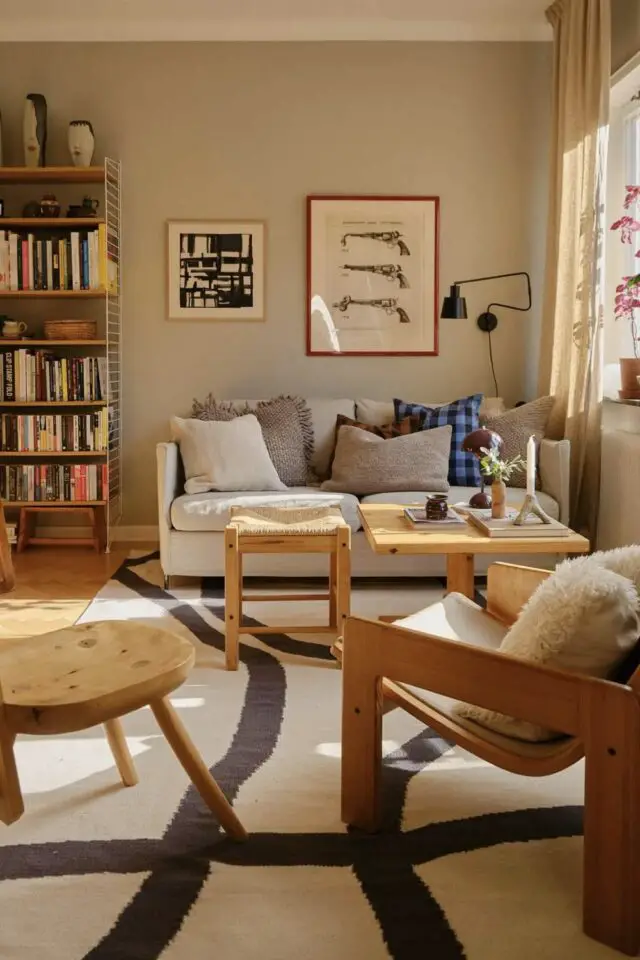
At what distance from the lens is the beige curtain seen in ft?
14.2

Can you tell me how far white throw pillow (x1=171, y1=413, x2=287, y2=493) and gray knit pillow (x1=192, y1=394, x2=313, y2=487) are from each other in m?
0.12

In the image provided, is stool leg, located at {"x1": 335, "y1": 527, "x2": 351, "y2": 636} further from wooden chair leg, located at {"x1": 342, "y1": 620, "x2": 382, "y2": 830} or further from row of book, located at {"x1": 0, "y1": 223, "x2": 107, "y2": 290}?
row of book, located at {"x1": 0, "y1": 223, "x2": 107, "y2": 290}

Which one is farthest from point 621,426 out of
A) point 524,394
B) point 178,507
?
point 178,507

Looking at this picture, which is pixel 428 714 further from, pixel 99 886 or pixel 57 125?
pixel 57 125

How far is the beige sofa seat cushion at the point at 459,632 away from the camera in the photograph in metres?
1.88

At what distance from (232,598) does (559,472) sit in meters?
1.76

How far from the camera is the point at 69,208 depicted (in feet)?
16.5

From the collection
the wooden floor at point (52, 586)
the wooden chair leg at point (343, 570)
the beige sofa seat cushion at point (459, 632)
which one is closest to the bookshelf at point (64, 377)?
the wooden floor at point (52, 586)

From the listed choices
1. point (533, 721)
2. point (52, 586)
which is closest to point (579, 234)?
point (52, 586)

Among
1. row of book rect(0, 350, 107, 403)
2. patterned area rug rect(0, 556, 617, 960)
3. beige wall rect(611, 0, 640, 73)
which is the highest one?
beige wall rect(611, 0, 640, 73)

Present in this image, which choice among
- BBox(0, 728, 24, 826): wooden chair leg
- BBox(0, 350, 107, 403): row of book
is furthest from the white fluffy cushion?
BBox(0, 350, 107, 403): row of book

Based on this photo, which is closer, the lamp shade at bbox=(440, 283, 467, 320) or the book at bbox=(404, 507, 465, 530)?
the book at bbox=(404, 507, 465, 530)

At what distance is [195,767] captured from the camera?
1986 millimetres

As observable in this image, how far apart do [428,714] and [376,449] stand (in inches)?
101
